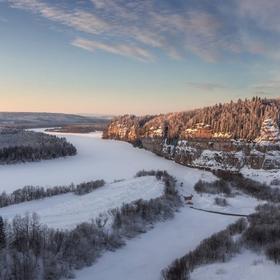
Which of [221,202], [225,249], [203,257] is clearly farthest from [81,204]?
[203,257]

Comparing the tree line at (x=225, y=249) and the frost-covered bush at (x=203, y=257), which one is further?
the tree line at (x=225, y=249)

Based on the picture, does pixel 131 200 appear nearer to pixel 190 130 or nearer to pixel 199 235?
pixel 199 235

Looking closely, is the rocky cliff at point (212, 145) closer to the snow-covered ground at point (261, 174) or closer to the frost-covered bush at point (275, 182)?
the snow-covered ground at point (261, 174)

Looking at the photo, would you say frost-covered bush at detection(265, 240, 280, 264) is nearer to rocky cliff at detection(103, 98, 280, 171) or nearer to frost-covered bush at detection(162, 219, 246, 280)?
frost-covered bush at detection(162, 219, 246, 280)

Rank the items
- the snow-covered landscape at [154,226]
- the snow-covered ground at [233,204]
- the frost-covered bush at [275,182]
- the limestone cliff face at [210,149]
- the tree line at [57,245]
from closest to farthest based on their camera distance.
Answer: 1. the tree line at [57,245]
2. the snow-covered landscape at [154,226]
3. the snow-covered ground at [233,204]
4. the frost-covered bush at [275,182]
5. the limestone cliff face at [210,149]

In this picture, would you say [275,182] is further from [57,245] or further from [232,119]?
[57,245]

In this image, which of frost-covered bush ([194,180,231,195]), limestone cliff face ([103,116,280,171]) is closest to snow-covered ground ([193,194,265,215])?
frost-covered bush ([194,180,231,195])

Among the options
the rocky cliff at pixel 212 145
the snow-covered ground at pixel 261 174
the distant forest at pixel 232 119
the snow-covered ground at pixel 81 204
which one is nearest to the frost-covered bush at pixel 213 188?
the snow-covered ground at pixel 81 204
